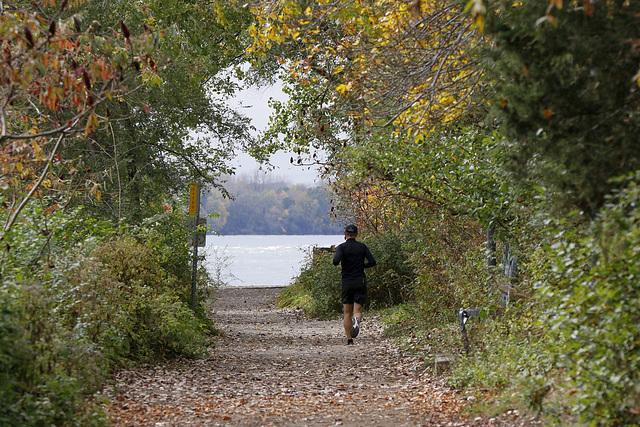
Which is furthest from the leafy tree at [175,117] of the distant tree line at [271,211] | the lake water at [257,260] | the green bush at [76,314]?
the distant tree line at [271,211]

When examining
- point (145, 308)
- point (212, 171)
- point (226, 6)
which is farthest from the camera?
point (212, 171)

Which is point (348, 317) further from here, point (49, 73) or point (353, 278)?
point (49, 73)

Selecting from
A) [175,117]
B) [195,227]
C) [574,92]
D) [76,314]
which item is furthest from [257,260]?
[574,92]

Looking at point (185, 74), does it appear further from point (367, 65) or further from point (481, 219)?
point (481, 219)

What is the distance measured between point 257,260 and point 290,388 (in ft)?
131

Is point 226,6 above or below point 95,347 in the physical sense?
above

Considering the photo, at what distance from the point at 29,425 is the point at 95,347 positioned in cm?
240

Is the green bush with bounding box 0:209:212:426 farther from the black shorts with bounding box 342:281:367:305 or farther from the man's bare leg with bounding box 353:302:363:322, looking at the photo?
the man's bare leg with bounding box 353:302:363:322

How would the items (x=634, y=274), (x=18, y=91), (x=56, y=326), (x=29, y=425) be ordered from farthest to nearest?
1. (x=18, y=91)
2. (x=56, y=326)
3. (x=29, y=425)
4. (x=634, y=274)

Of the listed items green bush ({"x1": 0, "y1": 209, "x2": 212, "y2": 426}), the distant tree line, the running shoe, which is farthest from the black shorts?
the distant tree line

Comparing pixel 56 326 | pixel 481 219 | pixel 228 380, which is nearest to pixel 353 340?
pixel 228 380

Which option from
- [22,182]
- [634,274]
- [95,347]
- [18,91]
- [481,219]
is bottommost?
[95,347]

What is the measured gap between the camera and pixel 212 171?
61.8ft

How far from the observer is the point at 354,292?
38.3 feet
